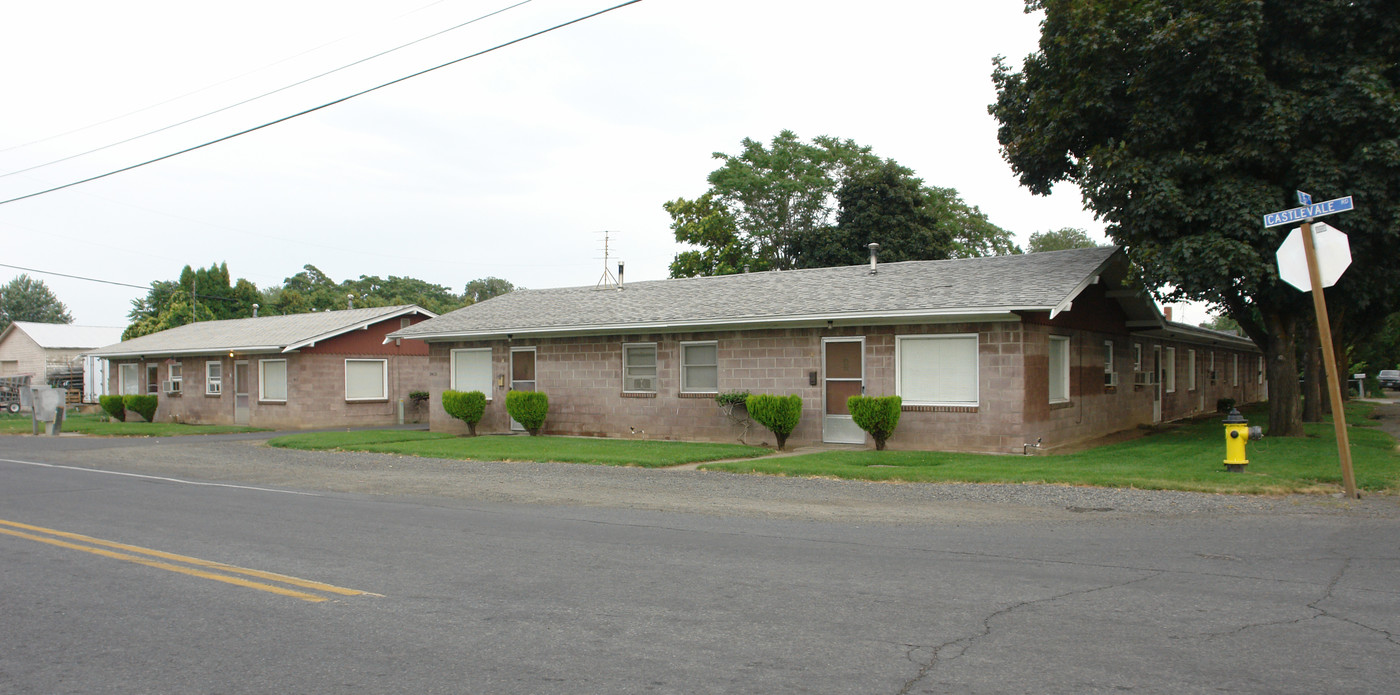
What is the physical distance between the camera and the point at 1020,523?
9781 mm

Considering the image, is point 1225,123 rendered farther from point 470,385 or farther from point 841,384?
point 470,385

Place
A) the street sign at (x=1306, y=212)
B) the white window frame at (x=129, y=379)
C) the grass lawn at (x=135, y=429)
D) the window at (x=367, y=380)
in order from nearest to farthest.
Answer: the street sign at (x=1306, y=212), the grass lawn at (x=135, y=429), the window at (x=367, y=380), the white window frame at (x=129, y=379)

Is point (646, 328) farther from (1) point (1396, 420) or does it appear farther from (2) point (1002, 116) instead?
(1) point (1396, 420)

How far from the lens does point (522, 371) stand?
78.6 feet

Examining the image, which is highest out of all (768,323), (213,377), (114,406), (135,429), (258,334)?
(258,334)

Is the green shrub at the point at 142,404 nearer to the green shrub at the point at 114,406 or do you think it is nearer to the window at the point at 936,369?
the green shrub at the point at 114,406

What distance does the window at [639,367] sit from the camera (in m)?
21.6

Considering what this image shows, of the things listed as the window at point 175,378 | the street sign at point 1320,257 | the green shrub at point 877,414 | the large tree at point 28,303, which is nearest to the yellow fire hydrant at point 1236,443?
the street sign at point 1320,257

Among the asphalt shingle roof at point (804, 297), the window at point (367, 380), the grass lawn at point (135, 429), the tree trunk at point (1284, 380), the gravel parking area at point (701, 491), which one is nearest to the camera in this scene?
the gravel parking area at point (701, 491)

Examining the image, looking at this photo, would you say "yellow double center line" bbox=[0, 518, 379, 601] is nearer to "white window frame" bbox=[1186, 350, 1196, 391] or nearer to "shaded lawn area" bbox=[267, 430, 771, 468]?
"shaded lawn area" bbox=[267, 430, 771, 468]

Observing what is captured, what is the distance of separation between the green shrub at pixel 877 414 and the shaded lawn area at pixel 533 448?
1.93m

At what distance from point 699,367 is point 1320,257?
1258cm

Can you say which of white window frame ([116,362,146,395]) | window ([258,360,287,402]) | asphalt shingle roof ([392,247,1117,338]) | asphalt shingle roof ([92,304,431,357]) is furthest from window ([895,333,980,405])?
white window frame ([116,362,146,395])

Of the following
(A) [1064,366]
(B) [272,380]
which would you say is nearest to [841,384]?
(A) [1064,366]
